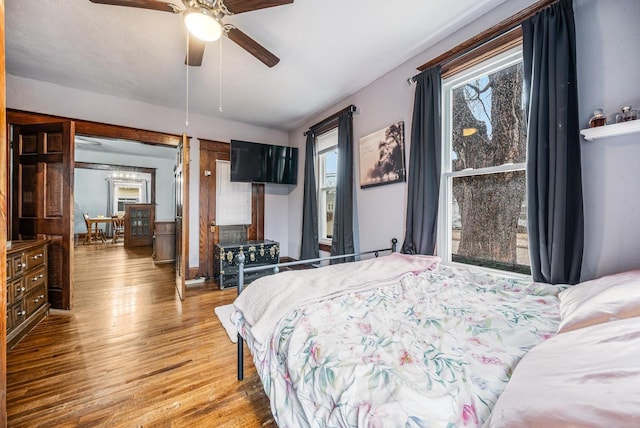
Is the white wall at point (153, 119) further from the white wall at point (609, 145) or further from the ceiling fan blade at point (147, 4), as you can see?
the white wall at point (609, 145)

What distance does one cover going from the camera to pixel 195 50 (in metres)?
2.00

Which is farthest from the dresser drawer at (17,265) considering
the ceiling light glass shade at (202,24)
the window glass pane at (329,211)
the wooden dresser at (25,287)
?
the window glass pane at (329,211)

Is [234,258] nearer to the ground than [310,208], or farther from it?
nearer to the ground

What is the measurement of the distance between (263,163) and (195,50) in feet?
6.83

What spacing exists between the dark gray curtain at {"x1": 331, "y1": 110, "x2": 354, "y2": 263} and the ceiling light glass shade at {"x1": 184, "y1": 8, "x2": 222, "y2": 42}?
1.74 metres

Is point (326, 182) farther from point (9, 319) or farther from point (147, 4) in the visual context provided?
point (9, 319)

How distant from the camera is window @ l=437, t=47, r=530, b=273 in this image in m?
1.77

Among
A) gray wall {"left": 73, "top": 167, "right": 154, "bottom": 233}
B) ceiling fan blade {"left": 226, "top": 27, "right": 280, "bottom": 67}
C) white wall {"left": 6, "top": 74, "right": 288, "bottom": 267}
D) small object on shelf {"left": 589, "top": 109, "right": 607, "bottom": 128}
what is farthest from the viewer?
gray wall {"left": 73, "top": 167, "right": 154, "bottom": 233}

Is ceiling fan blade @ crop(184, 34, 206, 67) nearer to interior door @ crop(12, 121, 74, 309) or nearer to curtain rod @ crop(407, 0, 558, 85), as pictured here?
interior door @ crop(12, 121, 74, 309)

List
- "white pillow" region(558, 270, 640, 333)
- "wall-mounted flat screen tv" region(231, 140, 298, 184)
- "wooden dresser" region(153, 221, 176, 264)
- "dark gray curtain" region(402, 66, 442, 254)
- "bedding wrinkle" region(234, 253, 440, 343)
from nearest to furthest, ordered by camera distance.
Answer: "white pillow" region(558, 270, 640, 333), "bedding wrinkle" region(234, 253, 440, 343), "dark gray curtain" region(402, 66, 442, 254), "wall-mounted flat screen tv" region(231, 140, 298, 184), "wooden dresser" region(153, 221, 176, 264)

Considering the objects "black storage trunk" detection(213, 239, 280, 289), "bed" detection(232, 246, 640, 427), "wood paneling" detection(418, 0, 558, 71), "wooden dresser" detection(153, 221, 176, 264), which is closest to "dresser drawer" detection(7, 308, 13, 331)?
"black storage trunk" detection(213, 239, 280, 289)

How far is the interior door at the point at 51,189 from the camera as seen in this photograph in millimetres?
2627

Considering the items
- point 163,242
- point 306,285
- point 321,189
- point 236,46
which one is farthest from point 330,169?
point 163,242

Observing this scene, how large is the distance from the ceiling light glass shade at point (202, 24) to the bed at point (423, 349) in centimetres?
167
